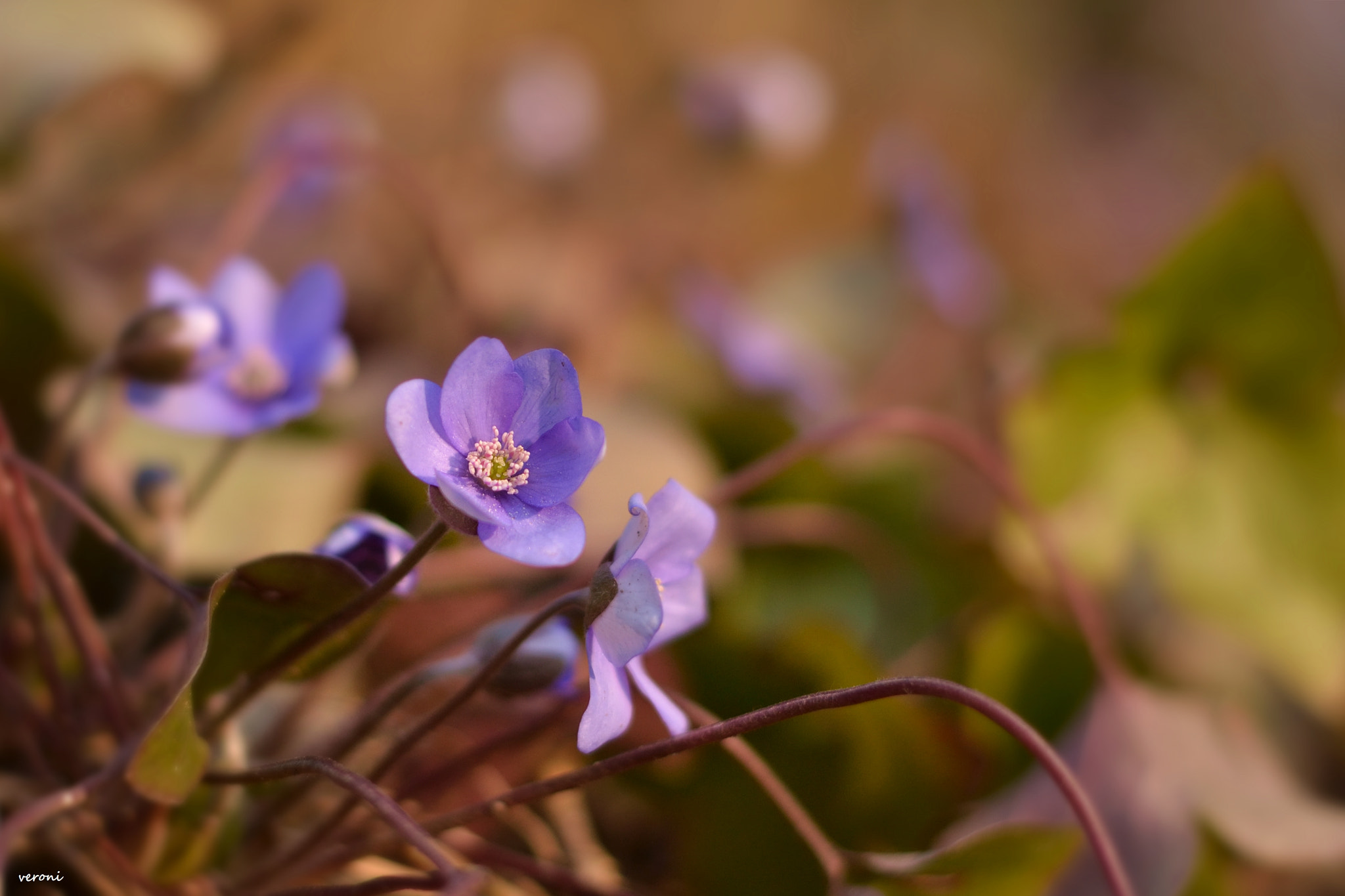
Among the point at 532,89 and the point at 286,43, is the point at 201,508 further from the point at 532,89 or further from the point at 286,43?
the point at 532,89

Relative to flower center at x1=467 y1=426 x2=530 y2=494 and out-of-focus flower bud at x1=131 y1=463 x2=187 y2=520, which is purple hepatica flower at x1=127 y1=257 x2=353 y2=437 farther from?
flower center at x1=467 y1=426 x2=530 y2=494

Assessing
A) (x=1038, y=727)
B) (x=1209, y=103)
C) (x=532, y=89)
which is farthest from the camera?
(x=1209, y=103)

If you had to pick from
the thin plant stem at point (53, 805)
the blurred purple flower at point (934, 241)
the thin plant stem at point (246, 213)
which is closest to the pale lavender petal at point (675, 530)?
the thin plant stem at point (53, 805)

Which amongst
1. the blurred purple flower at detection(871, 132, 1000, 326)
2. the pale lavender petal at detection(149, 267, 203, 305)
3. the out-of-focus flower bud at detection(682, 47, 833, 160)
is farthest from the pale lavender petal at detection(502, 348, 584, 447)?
the out-of-focus flower bud at detection(682, 47, 833, 160)

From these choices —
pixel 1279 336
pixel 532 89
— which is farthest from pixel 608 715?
pixel 532 89

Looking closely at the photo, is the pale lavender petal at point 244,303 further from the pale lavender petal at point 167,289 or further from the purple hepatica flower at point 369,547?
the purple hepatica flower at point 369,547

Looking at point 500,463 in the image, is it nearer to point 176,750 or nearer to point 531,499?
point 531,499

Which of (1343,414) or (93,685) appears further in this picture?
(1343,414)
